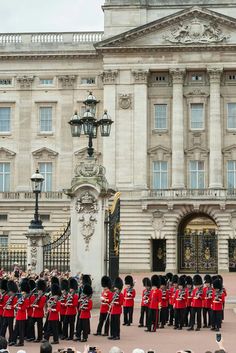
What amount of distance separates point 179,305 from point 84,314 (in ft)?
14.0

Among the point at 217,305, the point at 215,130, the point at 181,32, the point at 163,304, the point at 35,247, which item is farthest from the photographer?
the point at 181,32

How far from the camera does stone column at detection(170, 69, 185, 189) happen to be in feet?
176

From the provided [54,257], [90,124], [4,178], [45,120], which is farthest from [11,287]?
[45,120]

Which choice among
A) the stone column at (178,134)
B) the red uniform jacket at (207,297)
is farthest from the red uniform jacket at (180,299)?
the stone column at (178,134)

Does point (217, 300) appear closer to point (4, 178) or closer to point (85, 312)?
point (85, 312)

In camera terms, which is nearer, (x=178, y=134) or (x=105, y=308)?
(x=105, y=308)

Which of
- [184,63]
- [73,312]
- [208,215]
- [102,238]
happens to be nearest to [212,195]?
[208,215]

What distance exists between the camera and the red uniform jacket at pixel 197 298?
23406 mm

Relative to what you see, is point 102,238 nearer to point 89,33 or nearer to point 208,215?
point 208,215

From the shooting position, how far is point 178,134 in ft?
177

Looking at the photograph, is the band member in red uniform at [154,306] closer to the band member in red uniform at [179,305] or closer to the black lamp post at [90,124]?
the band member in red uniform at [179,305]

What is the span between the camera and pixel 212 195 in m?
52.2

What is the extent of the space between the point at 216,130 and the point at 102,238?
28634 millimetres

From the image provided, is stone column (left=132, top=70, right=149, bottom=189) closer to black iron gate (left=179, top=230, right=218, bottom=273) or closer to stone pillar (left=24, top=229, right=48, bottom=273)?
black iron gate (left=179, top=230, right=218, bottom=273)
